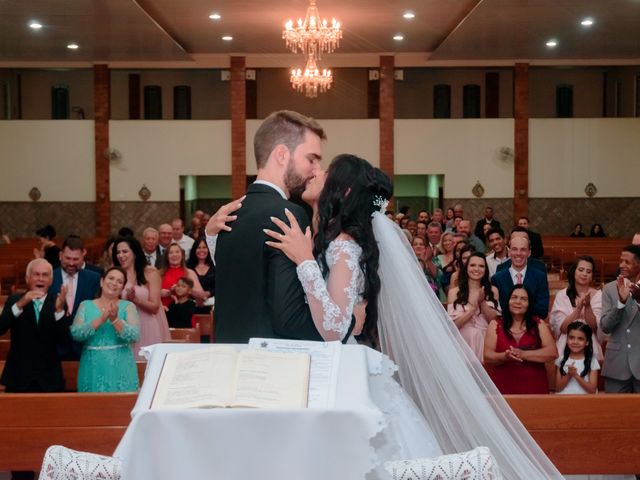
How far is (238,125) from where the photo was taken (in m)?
22.8

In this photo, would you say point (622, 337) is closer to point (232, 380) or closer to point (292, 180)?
point (292, 180)

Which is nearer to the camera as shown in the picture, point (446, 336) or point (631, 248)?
point (446, 336)

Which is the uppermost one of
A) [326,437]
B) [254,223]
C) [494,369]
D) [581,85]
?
[581,85]

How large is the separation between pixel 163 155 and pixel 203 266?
13.1 metres

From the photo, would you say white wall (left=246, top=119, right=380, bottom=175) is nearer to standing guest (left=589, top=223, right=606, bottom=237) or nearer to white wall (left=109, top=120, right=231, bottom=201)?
white wall (left=109, top=120, right=231, bottom=201)

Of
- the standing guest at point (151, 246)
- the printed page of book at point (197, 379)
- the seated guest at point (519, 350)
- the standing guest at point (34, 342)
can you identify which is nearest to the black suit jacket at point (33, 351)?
the standing guest at point (34, 342)

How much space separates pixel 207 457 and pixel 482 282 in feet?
16.7

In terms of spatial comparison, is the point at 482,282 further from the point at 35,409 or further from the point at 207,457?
the point at 207,457

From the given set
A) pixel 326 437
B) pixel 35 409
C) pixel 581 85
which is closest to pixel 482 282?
pixel 35 409

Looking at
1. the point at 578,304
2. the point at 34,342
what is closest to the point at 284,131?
the point at 34,342

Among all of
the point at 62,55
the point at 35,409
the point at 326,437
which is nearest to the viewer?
the point at 326,437

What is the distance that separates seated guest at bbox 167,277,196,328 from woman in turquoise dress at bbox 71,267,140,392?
2666mm

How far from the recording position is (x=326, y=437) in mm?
2570

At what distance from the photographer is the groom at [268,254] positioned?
10.4 feet
